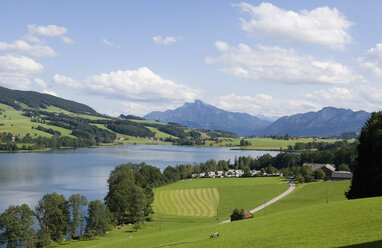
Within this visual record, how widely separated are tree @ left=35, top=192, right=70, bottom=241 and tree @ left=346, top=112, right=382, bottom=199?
151ft

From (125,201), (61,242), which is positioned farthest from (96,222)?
(125,201)

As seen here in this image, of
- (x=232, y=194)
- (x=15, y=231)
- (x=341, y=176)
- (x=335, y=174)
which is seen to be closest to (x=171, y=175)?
(x=232, y=194)

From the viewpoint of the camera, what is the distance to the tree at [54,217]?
177ft

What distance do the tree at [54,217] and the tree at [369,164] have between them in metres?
45.9

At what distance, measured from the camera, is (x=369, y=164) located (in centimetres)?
3903

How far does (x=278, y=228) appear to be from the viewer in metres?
24.0

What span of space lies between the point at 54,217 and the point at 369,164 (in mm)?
50025

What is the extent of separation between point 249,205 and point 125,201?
27.7m

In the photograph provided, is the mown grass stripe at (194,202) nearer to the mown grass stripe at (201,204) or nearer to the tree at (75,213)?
the mown grass stripe at (201,204)

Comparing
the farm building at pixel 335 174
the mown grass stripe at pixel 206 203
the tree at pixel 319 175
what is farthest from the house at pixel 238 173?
the tree at pixel 319 175

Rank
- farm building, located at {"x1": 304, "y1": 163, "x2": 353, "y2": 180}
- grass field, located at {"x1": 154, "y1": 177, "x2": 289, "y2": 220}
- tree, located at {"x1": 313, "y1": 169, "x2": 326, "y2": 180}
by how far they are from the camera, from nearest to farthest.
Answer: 1. grass field, located at {"x1": 154, "y1": 177, "x2": 289, "y2": 220}
2. farm building, located at {"x1": 304, "y1": 163, "x2": 353, "y2": 180}
3. tree, located at {"x1": 313, "y1": 169, "x2": 326, "y2": 180}

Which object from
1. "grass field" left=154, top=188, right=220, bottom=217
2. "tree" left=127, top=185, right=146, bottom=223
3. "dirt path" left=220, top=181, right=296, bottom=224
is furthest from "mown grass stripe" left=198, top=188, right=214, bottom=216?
"tree" left=127, top=185, right=146, bottom=223

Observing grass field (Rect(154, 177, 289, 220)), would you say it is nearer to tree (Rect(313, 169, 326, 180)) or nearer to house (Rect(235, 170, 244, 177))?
tree (Rect(313, 169, 326, 180))

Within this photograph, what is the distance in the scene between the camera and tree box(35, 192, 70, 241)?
177 ft
